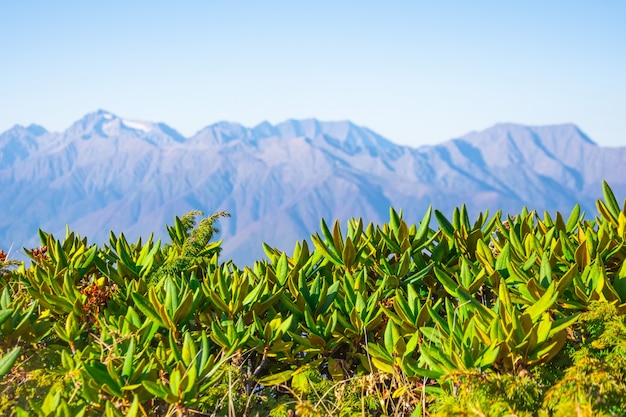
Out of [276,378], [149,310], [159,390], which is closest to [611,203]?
[276,378]

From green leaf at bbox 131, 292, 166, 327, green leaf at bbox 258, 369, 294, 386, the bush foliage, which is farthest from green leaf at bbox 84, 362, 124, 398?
green leaf at bbox 258, 369, 294, 386

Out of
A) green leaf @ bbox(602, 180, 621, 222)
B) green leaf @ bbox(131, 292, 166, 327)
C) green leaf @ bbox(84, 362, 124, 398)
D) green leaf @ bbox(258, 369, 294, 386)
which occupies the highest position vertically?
green leaf @ bbox(131, 292, 166, 327)

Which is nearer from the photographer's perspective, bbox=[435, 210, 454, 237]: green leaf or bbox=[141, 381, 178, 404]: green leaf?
bbox=[141, 381, 178, 404]: green leaf

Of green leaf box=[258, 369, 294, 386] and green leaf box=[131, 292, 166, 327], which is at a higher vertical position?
green leaf box=[131, 292, 166, 327]

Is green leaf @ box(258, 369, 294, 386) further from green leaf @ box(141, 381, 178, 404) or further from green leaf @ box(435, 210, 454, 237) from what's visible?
green leaf @ box(435, 210, 454, 237)

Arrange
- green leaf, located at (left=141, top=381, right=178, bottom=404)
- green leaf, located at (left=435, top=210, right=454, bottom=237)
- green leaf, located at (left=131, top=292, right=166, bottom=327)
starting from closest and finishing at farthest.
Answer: green leaf, located at (left=141, top=381, right=178, bottom=404)
green leaf, located at (left=131, top=292, right=166, bottom=327)
green leaf, located at (left=435, top=210, right=454, bottom=237)

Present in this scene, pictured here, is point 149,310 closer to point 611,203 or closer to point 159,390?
point 159,390

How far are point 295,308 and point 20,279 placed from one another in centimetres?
142

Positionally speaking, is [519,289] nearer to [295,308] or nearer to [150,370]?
[295,308]

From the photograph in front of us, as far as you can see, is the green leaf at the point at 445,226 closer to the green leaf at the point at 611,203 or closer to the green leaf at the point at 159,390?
the green leaf at the point at 611,203

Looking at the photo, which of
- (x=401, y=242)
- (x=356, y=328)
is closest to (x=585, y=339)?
(x=356, y=328)

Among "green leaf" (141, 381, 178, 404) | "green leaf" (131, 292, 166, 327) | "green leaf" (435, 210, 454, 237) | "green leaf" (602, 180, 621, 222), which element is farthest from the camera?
"green leaf" (435, 210, 454, 237)

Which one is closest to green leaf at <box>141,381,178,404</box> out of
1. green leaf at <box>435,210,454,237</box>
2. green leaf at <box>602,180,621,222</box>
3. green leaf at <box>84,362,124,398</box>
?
green leaf at <box>84,362,124,398</box>

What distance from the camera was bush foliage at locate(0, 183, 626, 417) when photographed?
81.8 inches
